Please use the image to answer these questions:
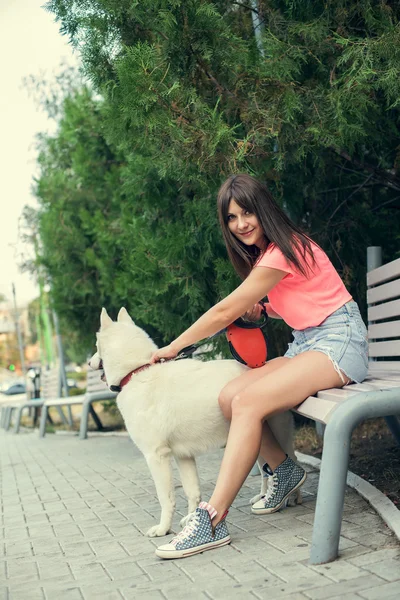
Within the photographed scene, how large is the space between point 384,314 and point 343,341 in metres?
1.16

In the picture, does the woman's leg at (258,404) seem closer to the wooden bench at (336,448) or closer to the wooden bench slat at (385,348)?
the wooden bench at (336,448)

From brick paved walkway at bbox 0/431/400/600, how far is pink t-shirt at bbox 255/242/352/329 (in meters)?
1.08

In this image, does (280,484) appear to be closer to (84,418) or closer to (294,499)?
(294,499)

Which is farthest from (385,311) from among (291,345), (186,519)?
(186,519)

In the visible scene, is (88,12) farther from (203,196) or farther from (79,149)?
(79,149)

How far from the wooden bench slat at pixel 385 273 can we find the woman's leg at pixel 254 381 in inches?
40.6

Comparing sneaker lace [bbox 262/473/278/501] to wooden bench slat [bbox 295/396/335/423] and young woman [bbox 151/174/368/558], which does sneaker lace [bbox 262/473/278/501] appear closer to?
young woman [bbox 151/174/368/558]

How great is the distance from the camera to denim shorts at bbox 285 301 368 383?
141 inches

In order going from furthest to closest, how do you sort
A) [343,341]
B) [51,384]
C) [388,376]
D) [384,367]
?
[51,384] < [384,367] < [388,376] < [343,341]

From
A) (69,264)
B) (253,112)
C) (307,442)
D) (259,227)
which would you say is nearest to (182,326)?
(307,442)

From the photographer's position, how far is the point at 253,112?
16.0 ft

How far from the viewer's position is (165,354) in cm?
384

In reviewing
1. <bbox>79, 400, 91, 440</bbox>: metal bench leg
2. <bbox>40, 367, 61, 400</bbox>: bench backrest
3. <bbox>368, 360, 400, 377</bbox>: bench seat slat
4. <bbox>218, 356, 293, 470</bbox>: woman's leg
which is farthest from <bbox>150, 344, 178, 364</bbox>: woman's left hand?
<bbox>40, 367, 61, 400</bbox>: bench backrest

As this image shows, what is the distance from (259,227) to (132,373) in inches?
44.4
